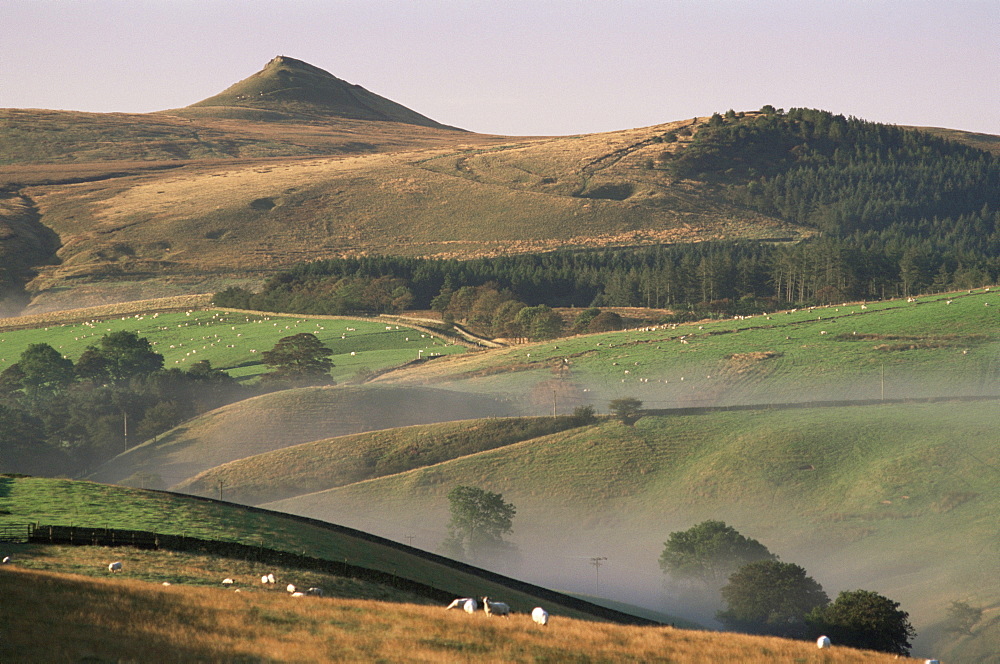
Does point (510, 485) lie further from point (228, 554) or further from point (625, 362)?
point (228, 554)

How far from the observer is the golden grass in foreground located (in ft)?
98.0

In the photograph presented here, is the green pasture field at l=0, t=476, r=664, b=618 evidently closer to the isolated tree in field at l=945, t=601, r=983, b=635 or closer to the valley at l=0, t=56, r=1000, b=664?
the valley at l=0, t=56, r=1000, b=664

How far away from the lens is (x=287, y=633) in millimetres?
32906

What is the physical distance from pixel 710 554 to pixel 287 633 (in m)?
74.6

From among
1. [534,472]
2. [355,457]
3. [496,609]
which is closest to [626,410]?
[534,472]

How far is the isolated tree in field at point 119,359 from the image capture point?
18300cm

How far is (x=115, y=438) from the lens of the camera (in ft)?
511

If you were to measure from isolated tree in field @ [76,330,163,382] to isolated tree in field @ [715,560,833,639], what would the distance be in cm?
12504

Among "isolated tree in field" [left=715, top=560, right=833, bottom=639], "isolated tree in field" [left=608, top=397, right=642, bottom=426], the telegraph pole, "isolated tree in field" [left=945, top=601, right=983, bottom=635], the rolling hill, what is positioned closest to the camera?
"isolated tree in field" [left=945, top=601, right=983, bottom=635]

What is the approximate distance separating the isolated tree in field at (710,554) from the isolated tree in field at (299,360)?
8996 centimetres

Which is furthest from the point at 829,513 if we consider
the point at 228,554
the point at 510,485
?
the point at 228,554

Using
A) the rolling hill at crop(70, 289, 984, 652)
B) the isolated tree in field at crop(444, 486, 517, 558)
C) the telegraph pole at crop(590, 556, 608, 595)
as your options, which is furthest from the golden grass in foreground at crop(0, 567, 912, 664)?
the isolated tree in field at crop(444, 486, 517, 558)

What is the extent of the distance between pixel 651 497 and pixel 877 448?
93.4 feet

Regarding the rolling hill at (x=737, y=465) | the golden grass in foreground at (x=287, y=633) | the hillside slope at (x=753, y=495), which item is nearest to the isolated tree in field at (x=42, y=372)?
the rolling hill at (x=737, y=465)
